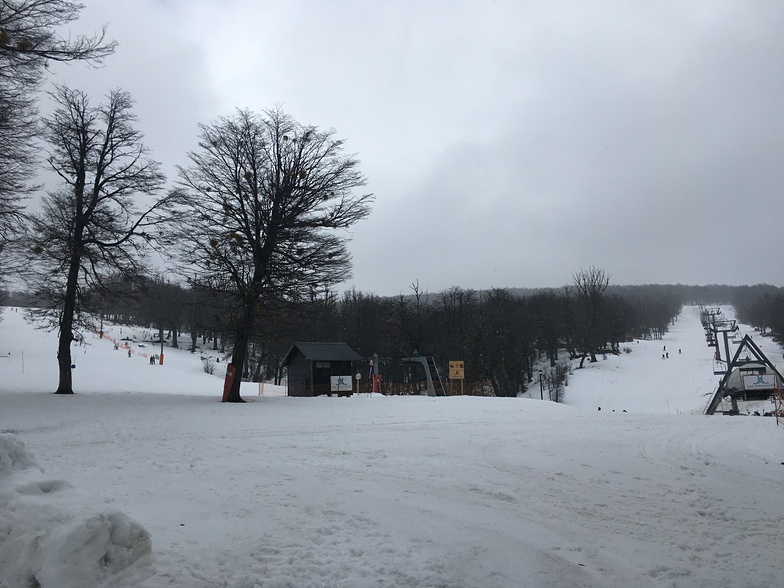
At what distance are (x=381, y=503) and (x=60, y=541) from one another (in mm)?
3398

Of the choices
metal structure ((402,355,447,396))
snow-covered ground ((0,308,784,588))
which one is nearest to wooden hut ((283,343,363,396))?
metal structure ((402,355,447,396))

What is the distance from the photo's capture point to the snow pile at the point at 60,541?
12.4 ft

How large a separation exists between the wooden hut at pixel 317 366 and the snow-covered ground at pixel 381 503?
66.1ft

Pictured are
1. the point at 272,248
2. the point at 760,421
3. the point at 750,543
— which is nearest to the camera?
the point at 750,543

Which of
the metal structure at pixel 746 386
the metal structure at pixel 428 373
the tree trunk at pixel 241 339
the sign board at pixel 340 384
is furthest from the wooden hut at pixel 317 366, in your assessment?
the metal structure at pixel 746 386

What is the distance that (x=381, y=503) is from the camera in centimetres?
626

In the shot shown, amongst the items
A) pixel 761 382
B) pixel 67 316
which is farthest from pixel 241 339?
pixel 761 382

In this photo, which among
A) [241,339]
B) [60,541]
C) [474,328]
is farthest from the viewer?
[474,328]

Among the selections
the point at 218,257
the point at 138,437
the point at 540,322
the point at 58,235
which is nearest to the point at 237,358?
the point at 218,257

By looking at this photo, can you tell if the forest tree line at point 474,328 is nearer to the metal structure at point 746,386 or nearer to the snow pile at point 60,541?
the metal structure at point 746,386

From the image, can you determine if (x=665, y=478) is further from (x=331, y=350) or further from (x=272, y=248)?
(x=331, y=350)

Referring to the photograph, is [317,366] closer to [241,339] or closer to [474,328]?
[241,339]

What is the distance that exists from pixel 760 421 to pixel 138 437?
18.8 meters

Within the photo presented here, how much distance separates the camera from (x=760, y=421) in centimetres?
1761
